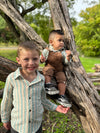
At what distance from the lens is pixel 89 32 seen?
20656mm

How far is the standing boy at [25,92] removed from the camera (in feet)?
4.60

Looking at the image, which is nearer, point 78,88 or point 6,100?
point 6,100

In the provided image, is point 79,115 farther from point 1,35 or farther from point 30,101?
point 1,35

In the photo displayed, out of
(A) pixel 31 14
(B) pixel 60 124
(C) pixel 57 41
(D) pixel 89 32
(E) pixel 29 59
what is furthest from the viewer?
(D) pixel 89 32

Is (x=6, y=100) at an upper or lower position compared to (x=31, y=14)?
lower

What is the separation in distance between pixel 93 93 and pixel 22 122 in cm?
201

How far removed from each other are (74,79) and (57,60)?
30.4 inches

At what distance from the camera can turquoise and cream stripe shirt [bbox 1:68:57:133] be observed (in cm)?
145

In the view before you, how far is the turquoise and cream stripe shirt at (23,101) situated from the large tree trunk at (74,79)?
3.37ft

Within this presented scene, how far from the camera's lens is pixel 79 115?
8.73 ft

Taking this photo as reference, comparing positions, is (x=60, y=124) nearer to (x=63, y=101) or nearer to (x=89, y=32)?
(x=63, y=101)

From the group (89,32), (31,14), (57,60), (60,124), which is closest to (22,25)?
(57,60)

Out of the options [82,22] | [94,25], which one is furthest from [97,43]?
[82,22]

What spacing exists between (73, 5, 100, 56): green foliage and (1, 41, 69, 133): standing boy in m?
18.7
